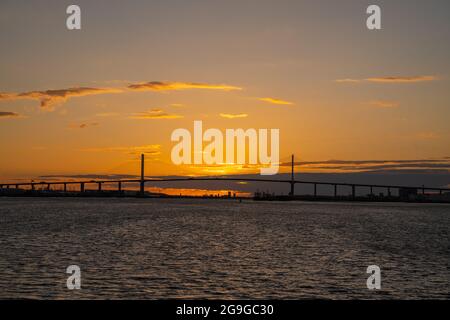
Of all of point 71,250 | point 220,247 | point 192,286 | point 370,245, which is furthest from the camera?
point 370,245

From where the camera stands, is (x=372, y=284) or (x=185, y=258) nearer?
(x=372, y=284)

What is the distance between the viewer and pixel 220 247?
47.6m

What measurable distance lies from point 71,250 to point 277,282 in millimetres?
21647

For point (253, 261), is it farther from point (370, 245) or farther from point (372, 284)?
point (370, 245)

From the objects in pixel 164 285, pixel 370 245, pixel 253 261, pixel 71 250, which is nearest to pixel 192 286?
pixel 164 285
